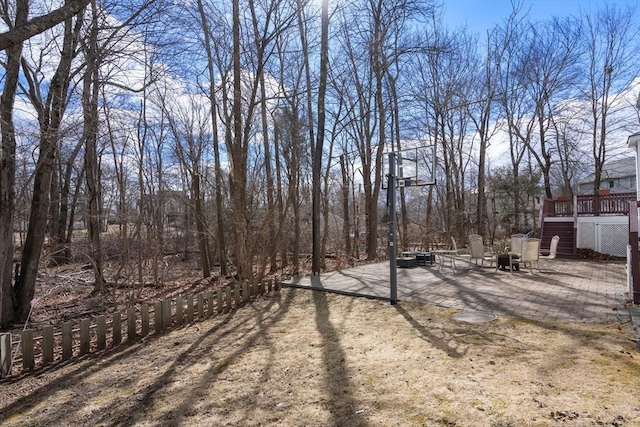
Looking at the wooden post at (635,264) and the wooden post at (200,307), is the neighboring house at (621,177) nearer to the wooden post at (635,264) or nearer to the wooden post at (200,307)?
the wooden post at (635,264)

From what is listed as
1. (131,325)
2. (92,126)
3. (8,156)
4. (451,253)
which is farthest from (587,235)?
(8,156)

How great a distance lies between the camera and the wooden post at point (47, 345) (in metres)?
4.59

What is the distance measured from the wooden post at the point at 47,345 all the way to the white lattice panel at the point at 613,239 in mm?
14426

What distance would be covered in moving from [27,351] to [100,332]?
2.62 ft

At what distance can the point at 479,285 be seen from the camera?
7203 mm

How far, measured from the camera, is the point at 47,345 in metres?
4.62

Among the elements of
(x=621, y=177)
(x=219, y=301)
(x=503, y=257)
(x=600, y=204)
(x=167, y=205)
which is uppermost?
(x=621, y=177)

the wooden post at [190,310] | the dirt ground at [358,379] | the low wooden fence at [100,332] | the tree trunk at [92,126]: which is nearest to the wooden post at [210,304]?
the low wooden fence at [100,332]

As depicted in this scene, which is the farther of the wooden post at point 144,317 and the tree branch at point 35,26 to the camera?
the wooden post at point 144,317

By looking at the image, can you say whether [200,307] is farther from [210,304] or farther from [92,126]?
[92,126]

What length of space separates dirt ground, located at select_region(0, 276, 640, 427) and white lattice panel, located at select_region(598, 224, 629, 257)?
9339 mm

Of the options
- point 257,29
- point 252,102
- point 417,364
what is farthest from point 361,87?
point 417,364

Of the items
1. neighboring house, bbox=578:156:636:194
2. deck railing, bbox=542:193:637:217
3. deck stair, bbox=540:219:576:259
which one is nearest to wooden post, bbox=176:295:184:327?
deck stair, bbox=540:219:576:259

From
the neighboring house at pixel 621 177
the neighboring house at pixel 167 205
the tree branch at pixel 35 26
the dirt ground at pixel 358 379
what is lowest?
the dirt ground at pixel 358 379
